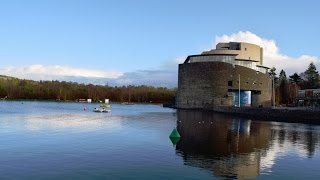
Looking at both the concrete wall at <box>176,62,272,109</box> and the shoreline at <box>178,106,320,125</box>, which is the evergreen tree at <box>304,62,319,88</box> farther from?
the shoreline at <box>178,106,320,125</box>

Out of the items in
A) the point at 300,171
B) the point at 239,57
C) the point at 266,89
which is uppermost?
the point at 239,57

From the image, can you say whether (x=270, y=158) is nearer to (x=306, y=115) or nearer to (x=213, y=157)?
(x=213, y=157)

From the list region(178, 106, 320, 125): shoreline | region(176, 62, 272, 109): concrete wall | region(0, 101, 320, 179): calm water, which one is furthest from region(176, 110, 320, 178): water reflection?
region(176, 62, 272, 109): concrete wall

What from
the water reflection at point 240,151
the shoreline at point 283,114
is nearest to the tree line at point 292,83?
the shoreline at point 283,114

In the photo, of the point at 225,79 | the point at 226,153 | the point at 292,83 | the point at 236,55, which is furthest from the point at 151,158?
the point at 292,83

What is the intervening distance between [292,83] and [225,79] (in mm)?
39356

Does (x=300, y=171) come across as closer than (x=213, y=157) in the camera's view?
Yes

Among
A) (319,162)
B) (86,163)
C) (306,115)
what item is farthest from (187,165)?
(306,115)

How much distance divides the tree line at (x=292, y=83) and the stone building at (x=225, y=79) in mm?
11110

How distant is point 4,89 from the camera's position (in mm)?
198875

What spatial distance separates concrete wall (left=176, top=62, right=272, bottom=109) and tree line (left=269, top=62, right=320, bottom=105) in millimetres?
12412

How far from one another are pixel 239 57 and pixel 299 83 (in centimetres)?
3583

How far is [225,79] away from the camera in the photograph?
103 meters

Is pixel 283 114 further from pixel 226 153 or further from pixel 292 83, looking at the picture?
pixel 292 83
